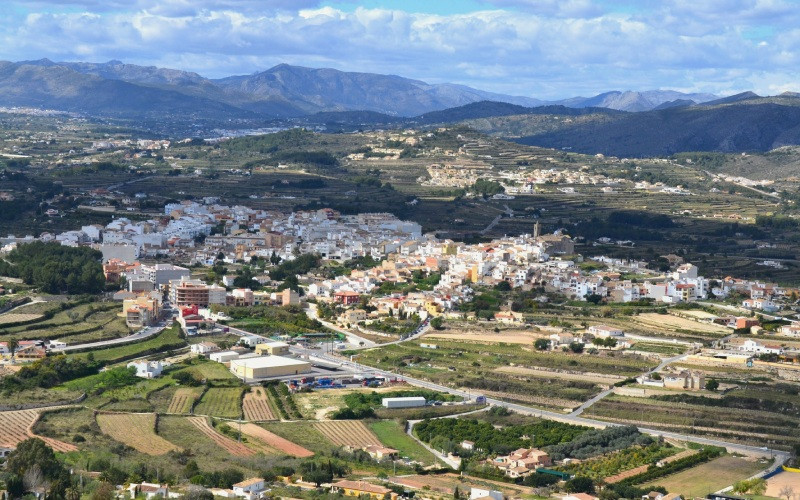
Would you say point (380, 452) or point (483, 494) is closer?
point (483, 494)

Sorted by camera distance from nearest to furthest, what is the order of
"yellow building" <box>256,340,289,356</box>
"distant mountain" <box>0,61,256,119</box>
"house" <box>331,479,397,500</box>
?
"house" <box>331,479,397,500</box>, "yellow building" <box>256,340,289,356</box>, "distant mountain" <box>0,61,256,119</box>

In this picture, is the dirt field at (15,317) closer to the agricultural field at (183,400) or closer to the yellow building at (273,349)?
the yellow building at (273,349)

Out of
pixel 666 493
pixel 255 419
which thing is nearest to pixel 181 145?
pixel 255 419

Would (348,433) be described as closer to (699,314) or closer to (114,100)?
(699,314)

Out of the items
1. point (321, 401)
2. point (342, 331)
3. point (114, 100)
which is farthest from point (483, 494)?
point (114, 100)

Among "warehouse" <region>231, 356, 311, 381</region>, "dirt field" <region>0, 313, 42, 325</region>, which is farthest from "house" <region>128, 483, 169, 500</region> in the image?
"dirt field" <region>0, 313, 42, 325</region>

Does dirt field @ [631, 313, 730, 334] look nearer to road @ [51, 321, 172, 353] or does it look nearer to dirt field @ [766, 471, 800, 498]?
dirt field @ [766, 471, 800, 498]

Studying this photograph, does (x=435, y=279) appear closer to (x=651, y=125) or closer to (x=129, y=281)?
(x=129, y=281)
